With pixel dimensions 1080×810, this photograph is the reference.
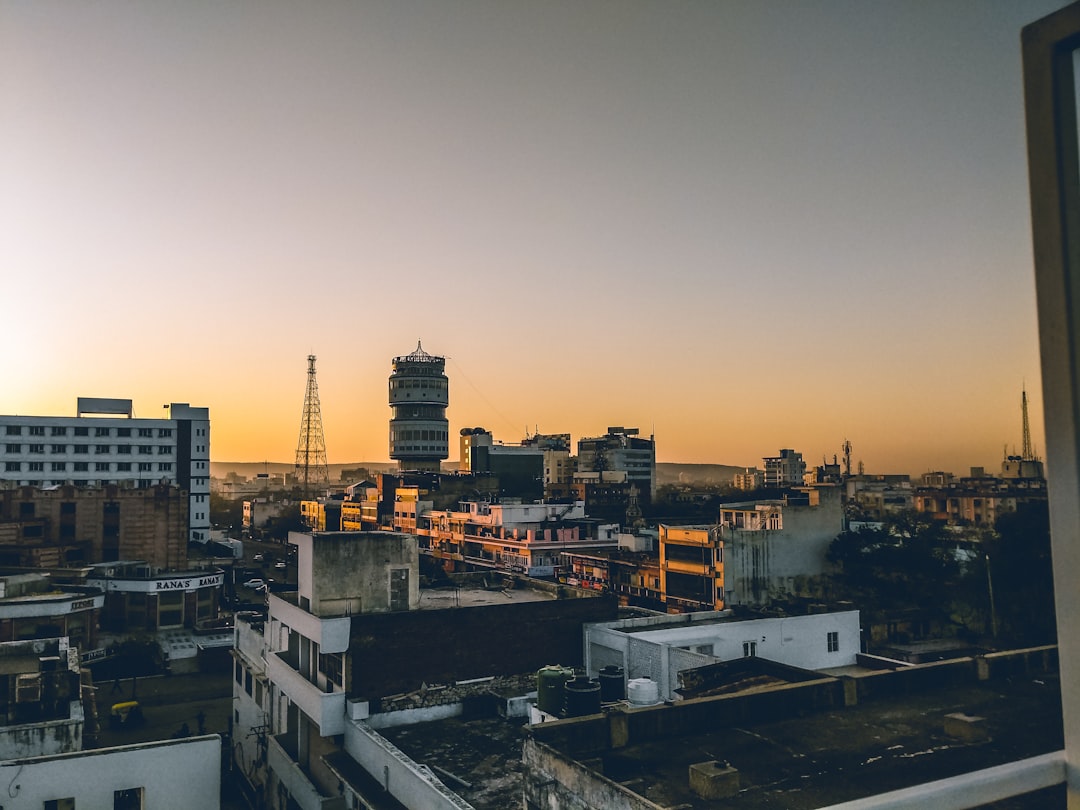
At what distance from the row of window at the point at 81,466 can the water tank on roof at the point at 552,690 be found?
6761 centimetres

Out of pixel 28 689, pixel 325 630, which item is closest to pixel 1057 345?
pixel 325 630

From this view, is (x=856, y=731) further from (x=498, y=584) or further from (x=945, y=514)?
(x=945, y=514)

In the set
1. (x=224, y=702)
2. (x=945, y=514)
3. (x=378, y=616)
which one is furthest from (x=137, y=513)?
(x=945, y=514)

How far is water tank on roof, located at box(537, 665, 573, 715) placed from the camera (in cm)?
1702

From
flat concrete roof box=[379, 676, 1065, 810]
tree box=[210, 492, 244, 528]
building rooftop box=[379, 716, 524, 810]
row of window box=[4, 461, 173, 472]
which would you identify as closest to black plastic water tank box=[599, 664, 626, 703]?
building rooftop box=[379, 716, 524, 810]

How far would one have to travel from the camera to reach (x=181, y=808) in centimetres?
1712

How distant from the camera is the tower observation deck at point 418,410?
346ft

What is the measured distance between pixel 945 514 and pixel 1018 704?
80.3m

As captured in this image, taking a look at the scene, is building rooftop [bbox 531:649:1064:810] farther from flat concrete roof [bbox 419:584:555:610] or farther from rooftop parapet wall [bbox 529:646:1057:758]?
flat concrete roof [bbox 419:584:555:610]

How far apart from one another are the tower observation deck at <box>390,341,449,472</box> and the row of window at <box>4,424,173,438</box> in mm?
34077

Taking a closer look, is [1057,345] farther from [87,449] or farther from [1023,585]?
[87,449]

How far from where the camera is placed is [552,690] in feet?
56.2

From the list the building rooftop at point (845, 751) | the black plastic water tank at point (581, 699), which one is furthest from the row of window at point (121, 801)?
the building rooftop at point (845, 751)

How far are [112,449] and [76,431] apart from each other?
3.39 meters
